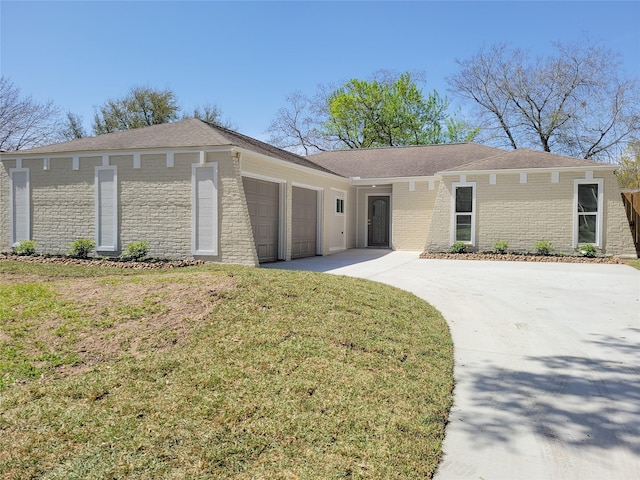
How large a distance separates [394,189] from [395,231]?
1635 millimetres

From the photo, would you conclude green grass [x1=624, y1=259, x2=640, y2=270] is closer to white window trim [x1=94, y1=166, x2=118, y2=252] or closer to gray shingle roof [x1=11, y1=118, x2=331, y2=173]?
gray shingle roof [x1=11, y1=118, x2=331, y2=173]

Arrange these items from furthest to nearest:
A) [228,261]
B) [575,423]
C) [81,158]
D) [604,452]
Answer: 1. [81,158]
2. [228,261]
3. [575,423]
4. [604,452]

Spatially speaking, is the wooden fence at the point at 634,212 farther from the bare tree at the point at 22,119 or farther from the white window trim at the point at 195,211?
the bare tree at the point at 22,119

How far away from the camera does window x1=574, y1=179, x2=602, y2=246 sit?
13875mm

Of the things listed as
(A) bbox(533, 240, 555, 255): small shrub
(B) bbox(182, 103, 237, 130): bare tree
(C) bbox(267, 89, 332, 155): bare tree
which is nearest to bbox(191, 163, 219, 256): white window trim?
(A) bbox(533, 240, 555, 255): small shrub

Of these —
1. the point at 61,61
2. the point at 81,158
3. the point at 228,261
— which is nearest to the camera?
the point at 228,261

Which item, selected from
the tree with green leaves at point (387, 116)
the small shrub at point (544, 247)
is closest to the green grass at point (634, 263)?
the small shrub at point (544, 247)

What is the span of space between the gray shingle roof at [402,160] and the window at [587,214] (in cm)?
489

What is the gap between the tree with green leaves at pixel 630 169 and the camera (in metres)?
29.5

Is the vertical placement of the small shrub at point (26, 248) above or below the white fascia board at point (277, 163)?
below

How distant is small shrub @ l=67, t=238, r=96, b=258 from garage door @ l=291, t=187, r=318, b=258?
551cm

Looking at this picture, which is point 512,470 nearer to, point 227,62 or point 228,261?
point 228,261

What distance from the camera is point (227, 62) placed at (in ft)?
57.3

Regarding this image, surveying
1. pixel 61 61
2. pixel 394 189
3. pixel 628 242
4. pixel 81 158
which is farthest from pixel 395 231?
pixel 61 61
